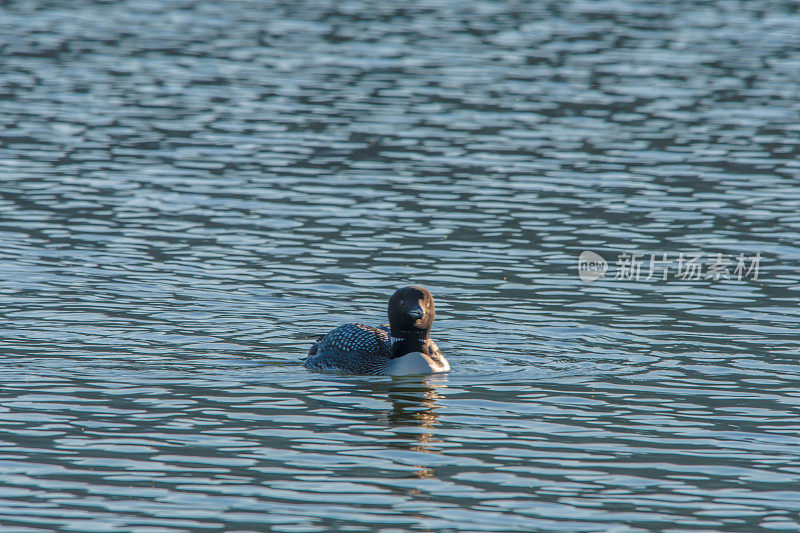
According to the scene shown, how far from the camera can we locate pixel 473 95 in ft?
125

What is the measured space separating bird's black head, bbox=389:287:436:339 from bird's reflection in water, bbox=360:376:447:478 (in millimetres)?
617

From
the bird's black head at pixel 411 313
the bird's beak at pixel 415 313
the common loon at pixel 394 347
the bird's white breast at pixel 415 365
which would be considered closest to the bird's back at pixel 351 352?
the common loon at pixel 394 347

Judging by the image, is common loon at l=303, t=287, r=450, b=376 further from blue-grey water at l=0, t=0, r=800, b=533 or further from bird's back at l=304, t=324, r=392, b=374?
blue-grey water at l=0, t=0, r=800, b=533

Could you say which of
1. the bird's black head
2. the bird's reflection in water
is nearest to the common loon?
the bird's black head

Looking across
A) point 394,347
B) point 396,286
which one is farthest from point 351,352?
point 396,286

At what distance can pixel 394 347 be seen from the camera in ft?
54.4

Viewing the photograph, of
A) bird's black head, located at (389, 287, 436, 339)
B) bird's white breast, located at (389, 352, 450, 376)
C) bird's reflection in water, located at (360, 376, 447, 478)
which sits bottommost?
bird's reflection in water, located at (360, 376, 447, 478)

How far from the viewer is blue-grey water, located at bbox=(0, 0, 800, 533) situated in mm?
12328

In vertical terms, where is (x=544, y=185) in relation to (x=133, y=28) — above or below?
below

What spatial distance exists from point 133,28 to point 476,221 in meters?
29.2

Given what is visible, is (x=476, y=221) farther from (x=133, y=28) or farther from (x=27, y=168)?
(x=133, y=28)

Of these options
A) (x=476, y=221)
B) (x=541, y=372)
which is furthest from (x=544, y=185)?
(x=541, y=372)

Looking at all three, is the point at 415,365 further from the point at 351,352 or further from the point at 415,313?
the point at 351,352

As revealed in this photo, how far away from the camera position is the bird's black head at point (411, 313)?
53.4ft
